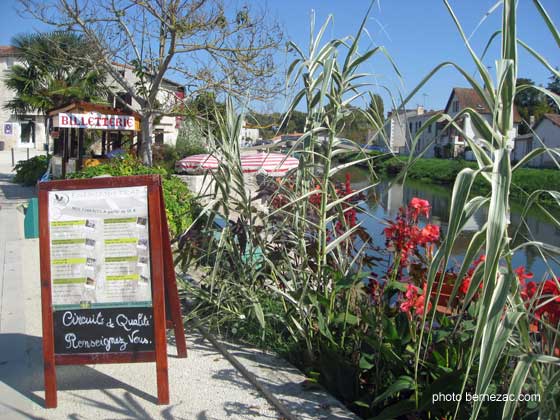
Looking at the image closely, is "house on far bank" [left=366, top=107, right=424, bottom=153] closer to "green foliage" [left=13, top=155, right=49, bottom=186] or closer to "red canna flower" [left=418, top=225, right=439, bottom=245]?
"red canna flower" [left=418, top=225, right=439, bottom=245]

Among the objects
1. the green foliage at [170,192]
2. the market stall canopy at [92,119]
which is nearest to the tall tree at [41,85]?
the market stall canopy at [92,119]

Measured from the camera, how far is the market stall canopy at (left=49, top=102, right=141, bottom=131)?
42.0 feet

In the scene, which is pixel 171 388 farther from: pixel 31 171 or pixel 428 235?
pixel 31 171

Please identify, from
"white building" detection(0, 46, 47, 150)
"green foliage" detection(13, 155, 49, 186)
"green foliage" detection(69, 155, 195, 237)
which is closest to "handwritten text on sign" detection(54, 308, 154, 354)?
"green foliage" detection(69, 155, 195, 237)

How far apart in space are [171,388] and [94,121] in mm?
10431

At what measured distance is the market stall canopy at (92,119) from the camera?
1279 centimetres

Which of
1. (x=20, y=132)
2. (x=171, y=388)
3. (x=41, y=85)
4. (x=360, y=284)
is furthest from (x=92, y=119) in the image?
(x=20, y=132)

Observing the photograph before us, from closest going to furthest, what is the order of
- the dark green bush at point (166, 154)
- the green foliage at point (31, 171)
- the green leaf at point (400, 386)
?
1. the green leaf at point (400, 386)
2. the dark green bush at point (166, 154)
3. the green foliage at point (31, 171)

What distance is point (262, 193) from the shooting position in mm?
4320

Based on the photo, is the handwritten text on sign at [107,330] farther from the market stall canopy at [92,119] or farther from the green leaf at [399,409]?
the market stall canopy at [92,119]

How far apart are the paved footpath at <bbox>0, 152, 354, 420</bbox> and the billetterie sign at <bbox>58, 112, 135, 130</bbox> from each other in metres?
8.71

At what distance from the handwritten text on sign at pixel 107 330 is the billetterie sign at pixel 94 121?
33.1 feet

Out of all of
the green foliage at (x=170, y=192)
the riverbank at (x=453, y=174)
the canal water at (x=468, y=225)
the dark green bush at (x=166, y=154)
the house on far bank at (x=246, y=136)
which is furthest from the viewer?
the riverbank at (x=453, y=174)

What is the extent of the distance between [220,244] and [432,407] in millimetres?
1835
